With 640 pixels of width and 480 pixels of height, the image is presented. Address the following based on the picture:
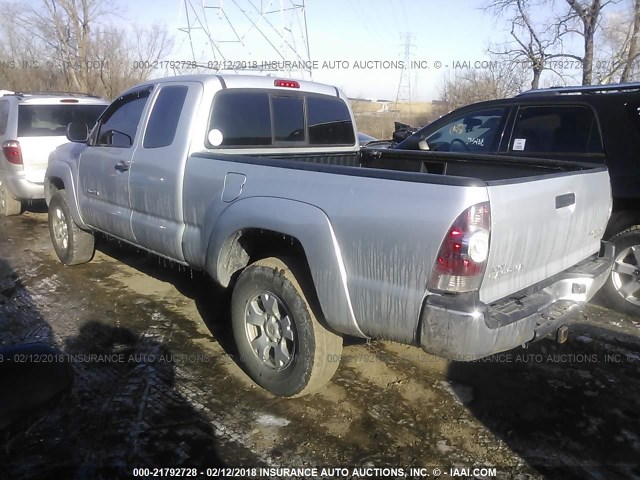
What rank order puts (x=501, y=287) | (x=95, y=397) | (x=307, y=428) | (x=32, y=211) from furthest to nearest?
(x=32, y=211), (x=95, y=397), (x=307, y=428), (x=501, y=287)

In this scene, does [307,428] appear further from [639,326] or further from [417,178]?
[639,326]

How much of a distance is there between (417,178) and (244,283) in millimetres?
1426

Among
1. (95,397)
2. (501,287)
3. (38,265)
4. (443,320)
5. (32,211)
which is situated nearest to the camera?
(443,320)

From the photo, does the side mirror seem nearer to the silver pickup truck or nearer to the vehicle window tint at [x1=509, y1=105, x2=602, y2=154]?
the silver pickup truck

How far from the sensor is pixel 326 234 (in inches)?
117

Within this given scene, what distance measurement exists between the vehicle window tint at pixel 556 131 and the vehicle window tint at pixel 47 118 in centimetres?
581

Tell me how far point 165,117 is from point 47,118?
4.72 m

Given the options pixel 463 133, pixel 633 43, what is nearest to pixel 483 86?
pixel 633 43

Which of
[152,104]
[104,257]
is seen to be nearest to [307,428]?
[152,104]

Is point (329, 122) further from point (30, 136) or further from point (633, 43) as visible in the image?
point (633, 43)

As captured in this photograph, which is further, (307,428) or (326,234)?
(307,428)

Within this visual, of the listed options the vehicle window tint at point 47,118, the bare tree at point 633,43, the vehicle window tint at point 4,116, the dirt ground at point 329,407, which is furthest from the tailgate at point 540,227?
the bare tree at point 633,43

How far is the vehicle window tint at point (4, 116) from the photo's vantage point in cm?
822

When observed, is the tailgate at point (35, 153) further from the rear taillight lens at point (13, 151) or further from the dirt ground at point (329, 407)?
the dirt ground at point (329, 407)
